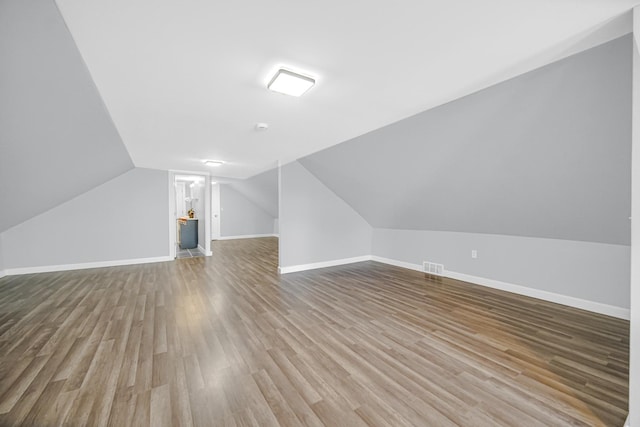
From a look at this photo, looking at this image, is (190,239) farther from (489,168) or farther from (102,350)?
(489,168)

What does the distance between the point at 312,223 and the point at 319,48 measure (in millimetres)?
3983

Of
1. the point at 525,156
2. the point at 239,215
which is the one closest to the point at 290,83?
the point at 525,156

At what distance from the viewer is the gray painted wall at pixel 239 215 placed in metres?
10.3

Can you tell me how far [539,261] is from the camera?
367 centimetres

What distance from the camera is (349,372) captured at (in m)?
2.04

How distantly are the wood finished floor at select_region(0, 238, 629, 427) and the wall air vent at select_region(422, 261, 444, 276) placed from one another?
89 cm

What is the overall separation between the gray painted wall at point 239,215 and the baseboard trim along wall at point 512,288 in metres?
6.04

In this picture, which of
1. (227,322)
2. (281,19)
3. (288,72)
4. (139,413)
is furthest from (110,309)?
(281,19)

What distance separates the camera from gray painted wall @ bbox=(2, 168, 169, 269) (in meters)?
4.94

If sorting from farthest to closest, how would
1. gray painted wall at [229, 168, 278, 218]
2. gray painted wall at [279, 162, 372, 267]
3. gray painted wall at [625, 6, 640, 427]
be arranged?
gray painted wall at [229, 168, 278, 218], gray painted wall at [279, 162, 372, 267], gray painted wall at [625, 6, 640, 427]

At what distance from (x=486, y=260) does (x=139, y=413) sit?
4.77m

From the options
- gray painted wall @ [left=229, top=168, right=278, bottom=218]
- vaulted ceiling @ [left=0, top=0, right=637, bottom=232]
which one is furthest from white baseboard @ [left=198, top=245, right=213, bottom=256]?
vaulted ceiling @ [left=0, top=0, right=637, bottom=232]

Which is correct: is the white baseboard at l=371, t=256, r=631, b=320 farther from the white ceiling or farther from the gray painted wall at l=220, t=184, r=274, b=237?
the gray painted wall at l=220, t=184, r=274, b=237

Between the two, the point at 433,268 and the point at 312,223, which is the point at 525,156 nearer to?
the point at 433,268
